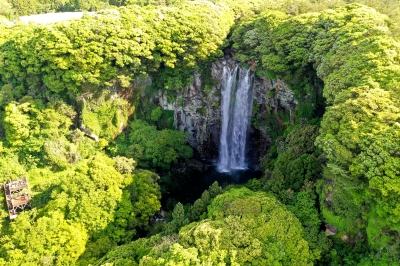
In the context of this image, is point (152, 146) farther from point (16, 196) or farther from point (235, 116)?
point (16, 196)

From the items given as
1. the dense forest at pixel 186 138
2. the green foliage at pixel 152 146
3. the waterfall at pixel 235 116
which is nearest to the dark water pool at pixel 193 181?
the dense forest at pixel 186 138

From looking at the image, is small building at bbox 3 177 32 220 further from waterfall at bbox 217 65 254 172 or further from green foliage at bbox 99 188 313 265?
waterfall at bbox 217 65 254 172

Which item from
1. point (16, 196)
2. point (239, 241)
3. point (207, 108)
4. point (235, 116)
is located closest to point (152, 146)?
point (207, 108)

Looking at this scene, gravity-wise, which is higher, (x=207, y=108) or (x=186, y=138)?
(x=207, y=108)

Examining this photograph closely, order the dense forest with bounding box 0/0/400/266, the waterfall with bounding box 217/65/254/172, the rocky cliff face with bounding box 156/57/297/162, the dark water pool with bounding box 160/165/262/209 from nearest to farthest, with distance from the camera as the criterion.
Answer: the dense forest with bounding box 0/0/400/266 → the dark water pool with bounding box 160/165/262/209 → the rocky cliff face with bounding box 156/57/297/162 → the waterfall with bounding box 217/65/254/172

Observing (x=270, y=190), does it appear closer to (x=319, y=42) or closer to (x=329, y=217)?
(x=329, y=217)

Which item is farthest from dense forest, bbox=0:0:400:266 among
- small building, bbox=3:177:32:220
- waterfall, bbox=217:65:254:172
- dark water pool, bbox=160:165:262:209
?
waterfall, bbox=217:65:254:172
